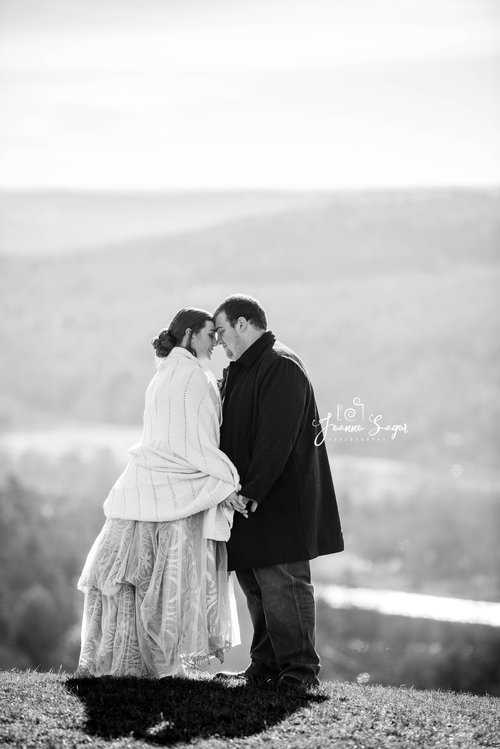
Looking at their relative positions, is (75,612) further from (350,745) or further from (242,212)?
(350,745)

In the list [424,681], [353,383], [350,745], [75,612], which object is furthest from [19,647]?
[350,745]

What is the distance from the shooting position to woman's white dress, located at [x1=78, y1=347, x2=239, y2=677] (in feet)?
19.6

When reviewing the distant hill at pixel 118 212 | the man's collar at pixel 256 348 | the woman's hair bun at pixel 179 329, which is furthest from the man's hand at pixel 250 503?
the distant hill at pixel 118 212

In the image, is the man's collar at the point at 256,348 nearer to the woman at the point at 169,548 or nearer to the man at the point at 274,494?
the man at the point at 274,494

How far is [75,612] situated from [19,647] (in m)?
3.19

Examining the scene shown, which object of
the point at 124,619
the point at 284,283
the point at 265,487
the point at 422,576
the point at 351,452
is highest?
the point at 284,283

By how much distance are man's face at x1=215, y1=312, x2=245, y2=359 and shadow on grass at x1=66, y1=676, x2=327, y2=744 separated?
208cm

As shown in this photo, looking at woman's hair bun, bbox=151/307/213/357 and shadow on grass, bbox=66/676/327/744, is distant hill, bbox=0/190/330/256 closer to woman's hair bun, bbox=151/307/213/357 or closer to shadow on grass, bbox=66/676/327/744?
woman's hair bun, bbox=151/307/213/357

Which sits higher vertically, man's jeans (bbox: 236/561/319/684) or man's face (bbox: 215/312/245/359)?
man's face (bbox: 215/312/245/359)

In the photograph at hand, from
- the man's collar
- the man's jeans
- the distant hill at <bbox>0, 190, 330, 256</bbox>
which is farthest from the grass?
the distant hill at <bbox>0, 190, 330, 256</bbox>

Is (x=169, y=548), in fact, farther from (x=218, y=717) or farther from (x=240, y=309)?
(x=240, y=309)

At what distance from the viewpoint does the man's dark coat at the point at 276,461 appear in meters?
6.08

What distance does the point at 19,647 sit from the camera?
31.9 metres

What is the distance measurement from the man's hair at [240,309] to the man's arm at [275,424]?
0.33 meters
